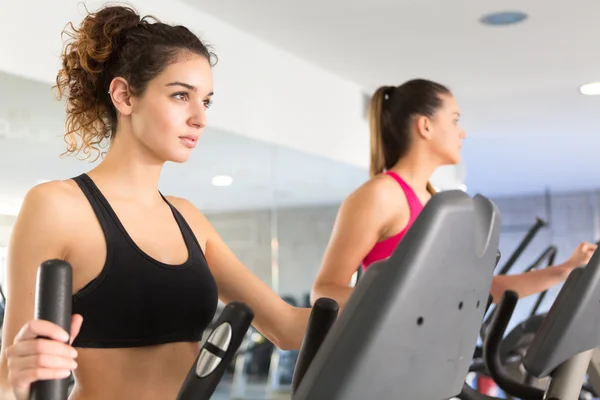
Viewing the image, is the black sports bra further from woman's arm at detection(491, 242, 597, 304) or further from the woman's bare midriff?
woman's arm at detection(491, 242, 597, 304)

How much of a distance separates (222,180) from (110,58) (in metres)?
2.53

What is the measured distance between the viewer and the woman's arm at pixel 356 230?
2.26 meters

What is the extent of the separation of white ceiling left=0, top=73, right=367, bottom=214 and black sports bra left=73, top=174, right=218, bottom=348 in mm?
1458

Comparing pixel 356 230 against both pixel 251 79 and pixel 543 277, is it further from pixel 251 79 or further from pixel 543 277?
pixel 251 79

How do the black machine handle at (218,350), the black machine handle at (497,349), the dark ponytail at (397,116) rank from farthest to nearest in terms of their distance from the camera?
the dark ponytail at (397,116) < the black machine handle at (497,349) < the black machine handle at (218,350)

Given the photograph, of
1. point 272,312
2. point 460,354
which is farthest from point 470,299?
point 272,312

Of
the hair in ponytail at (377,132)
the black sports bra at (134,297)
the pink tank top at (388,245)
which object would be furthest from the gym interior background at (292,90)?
the black sports bra at (134,297)

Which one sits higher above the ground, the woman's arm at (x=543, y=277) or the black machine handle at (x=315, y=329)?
the woman's arm at (x=543, y=277)

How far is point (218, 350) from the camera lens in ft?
3.01

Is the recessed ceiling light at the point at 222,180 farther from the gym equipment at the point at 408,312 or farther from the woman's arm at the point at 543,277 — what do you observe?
the gym equipment at the point at 408,312

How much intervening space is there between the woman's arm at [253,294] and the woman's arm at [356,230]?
2.03 feet

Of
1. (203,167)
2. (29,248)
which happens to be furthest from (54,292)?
(203,167)

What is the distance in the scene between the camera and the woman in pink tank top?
2.22 metres

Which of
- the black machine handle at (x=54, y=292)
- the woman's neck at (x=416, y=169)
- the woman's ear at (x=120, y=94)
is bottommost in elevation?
the black machine handle at (x=54, y=292)
